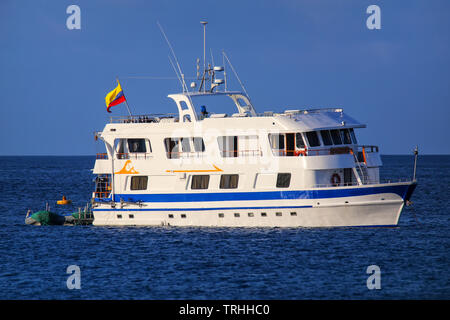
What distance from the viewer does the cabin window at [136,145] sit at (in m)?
41.9

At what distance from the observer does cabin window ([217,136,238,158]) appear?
39.9 m

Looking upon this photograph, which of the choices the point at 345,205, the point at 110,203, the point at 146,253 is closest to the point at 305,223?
the point at 345,205

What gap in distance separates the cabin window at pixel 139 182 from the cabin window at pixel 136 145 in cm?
167

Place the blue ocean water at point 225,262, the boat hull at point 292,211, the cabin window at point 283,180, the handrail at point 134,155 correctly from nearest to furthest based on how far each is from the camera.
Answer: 1. the blue ocean water at point 225,262
2. the boat hull at point 292,211
3. the cabin window at point 283,180
4. the handrail at point 134,155

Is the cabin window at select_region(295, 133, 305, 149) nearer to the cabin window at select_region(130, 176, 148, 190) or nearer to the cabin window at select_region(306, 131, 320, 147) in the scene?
the cabin window at select_region(306, 131, 320, 147)

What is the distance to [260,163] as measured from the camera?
38.7m

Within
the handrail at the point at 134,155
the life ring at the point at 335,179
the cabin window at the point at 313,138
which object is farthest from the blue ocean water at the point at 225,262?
the cabin window at the point at 313,138

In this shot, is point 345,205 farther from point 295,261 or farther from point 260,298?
point 260,298

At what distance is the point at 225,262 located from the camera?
3278 cm

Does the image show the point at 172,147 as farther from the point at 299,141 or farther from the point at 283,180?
the point at 299,141

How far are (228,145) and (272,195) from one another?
401 centimetres

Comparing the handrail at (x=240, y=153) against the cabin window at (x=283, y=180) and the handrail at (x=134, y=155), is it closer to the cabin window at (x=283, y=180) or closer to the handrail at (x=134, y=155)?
the cabin window at (x=283, y=180)

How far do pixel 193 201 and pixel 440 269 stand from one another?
44.3 feet

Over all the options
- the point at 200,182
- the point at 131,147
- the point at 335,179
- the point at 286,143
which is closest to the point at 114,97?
the point at 131,147
